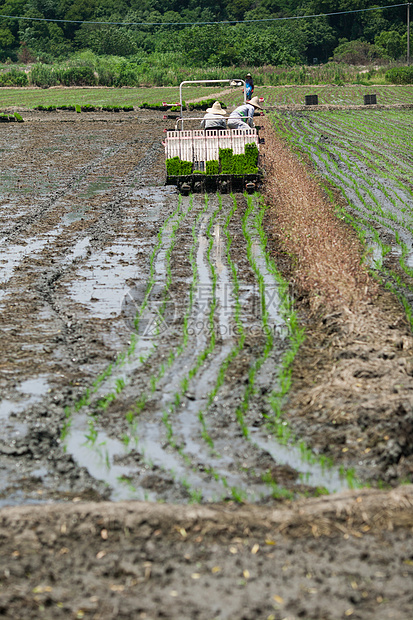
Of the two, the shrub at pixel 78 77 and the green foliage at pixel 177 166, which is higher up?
the shrub at pixel 78 77

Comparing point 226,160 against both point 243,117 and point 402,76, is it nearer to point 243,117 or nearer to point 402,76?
point 243,117

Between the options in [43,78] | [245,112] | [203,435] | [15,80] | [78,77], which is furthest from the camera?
[78,77]

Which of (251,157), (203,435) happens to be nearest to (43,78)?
Answer: (251,157)

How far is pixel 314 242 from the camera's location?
9.52m

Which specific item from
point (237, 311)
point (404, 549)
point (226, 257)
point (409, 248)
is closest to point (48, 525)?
point (404, 549)

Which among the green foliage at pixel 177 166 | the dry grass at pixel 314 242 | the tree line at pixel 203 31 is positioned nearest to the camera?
the dry grass at pixel 314 242

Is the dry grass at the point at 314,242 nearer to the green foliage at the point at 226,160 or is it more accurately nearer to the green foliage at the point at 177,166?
the green foliage at the point at 226,160

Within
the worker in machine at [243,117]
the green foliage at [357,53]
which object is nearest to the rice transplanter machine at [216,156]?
the worker in machine at [243,117]

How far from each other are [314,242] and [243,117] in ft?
20.0

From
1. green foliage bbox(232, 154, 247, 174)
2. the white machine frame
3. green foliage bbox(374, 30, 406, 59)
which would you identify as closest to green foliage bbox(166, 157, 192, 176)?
the white machine frame

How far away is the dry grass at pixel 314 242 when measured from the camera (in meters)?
7.72

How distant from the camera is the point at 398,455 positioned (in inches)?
185

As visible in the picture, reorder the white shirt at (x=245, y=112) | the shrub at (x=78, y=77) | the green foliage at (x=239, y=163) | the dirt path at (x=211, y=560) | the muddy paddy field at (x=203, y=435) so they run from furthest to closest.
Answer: the shrub at (x=78, y=77) → the white shirt at (x=245, y=112) → the green foliage at (x=239, y=163) → the muddy paddy field at (x=203, y=435) → the dirt path at (x=211, y=560)

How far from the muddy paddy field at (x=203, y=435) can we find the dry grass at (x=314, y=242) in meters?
0.07
